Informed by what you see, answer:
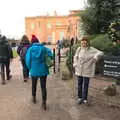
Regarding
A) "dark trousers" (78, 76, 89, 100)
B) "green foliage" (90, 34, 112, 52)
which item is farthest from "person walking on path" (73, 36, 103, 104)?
"green foliage" (90, 34, 112, 52)

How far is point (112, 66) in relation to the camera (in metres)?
10.5

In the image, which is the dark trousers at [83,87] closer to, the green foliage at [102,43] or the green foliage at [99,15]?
the green foliage at [102,43]

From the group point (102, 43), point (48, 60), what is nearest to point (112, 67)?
point (48, 60)

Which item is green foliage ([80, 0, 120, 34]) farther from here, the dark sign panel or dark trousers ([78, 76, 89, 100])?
dark trousers ([78, 76, 89, 100])

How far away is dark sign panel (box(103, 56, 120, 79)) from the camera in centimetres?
1031

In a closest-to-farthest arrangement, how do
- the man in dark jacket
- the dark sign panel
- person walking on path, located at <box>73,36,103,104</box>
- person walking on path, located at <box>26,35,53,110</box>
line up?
person walking on path, located at <box>26,35,53,110</box> → person walking on path, located at <box>73,36,103,104</box> → the dark sign panel → the man in dark jacket

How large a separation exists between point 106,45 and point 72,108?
4046 mm

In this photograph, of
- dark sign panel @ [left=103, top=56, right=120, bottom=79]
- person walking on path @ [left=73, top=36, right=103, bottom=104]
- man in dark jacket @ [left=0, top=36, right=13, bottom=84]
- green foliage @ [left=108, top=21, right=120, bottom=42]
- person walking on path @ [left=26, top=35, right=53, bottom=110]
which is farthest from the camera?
man in dark jacket @ [left=0, top=36, right=13, bottom=84]

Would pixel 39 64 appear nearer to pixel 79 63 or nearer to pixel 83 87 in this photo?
pixel 79 63

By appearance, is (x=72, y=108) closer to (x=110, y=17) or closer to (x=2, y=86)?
(x=2, y=86)

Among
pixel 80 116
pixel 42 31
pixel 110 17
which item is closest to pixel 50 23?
pixel 42 31

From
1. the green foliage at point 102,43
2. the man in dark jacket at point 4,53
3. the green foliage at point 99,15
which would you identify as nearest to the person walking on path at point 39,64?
the green foliage at point 102,43

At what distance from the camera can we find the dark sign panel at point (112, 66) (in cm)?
1031

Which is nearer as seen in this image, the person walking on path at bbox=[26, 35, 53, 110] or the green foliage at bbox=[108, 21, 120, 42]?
the person walking on path at bbox=[26, 35, 53, 110]
